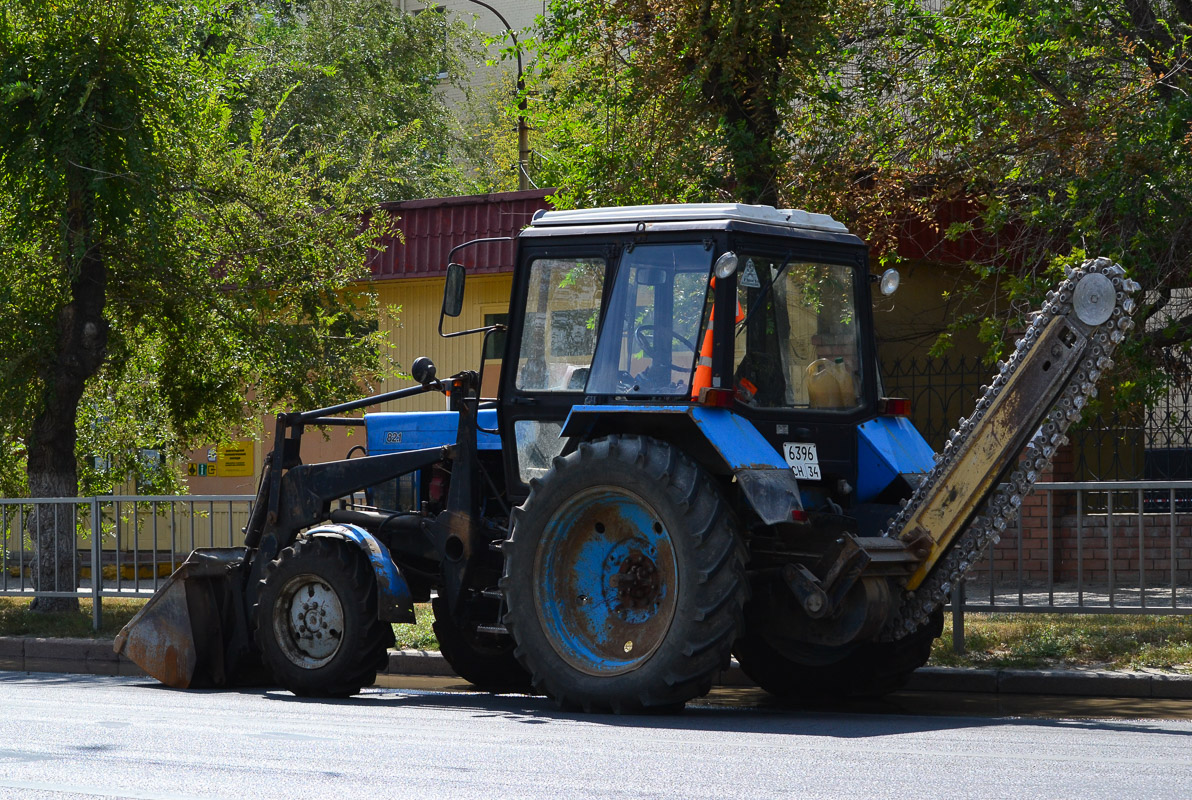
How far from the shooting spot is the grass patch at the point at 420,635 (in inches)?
488

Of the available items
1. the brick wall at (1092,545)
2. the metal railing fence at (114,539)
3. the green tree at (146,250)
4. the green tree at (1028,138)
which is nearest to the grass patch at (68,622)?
the metal railing fence at (114,539)

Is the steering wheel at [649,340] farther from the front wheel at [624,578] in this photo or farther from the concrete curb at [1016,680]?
the concrete curb at [1016,680]

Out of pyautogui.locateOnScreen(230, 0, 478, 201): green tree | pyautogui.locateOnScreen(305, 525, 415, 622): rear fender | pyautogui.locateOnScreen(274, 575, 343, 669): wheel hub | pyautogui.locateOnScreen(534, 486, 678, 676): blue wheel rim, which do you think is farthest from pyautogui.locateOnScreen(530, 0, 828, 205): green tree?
pyautogui.locateOnScreen(230, 0, 478, 201): green tree

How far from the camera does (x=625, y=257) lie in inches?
345

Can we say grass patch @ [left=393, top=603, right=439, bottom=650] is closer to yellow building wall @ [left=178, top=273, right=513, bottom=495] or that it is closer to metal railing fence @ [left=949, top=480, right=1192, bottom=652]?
metal railing fence @ [left=949, top=480, right=1192, bottom=652]

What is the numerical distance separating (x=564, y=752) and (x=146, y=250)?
33.4ft

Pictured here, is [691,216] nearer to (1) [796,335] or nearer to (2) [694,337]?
(2) [694,337]

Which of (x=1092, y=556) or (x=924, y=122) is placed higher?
(x=924, y=122)

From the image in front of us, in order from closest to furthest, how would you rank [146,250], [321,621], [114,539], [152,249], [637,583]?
[637,583], [321,621], [114,539], [152,249], [146,250]

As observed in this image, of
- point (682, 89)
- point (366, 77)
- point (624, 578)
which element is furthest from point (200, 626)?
point (366, 77)

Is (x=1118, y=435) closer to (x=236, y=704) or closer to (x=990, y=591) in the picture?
(x=990, y=591)

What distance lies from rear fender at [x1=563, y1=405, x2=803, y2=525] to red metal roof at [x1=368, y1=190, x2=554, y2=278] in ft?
38.6

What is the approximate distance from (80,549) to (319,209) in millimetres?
5260

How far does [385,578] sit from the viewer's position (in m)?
9.17
